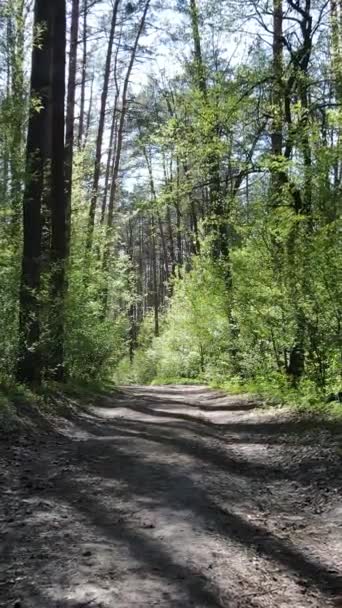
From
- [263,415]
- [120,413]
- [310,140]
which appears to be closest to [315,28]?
[310,140]

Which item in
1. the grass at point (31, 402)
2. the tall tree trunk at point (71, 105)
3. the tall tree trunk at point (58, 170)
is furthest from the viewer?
the tall tree trunk at point (71, 105)

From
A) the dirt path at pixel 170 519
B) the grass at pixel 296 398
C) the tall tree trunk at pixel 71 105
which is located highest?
the tall tree trunk at pixel 71 105

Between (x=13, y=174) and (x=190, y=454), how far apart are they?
19.8 ft

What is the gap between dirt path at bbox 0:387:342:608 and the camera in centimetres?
338

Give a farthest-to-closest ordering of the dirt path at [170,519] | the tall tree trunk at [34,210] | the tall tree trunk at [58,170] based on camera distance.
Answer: the tall tree trunk at [58,170], the tall tree trunk at [34,210], the dirt path at [170,519]

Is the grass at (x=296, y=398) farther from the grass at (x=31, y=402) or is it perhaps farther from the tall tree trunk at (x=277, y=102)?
the grass at (x=31, y=402)

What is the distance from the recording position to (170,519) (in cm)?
457

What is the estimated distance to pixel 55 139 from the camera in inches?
515

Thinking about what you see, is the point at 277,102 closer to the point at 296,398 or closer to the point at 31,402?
the point at 296,398

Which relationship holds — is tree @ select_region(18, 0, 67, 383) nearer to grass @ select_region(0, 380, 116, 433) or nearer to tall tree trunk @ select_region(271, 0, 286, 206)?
grass @ select_region(0, 380, 116, 433)

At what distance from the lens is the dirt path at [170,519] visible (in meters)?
3.38

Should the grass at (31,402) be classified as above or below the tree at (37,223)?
below

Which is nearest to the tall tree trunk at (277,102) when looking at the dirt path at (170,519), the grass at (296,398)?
the grass at (296,398)

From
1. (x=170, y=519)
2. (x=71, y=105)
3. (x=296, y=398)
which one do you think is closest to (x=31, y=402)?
(x=296, y=398)
